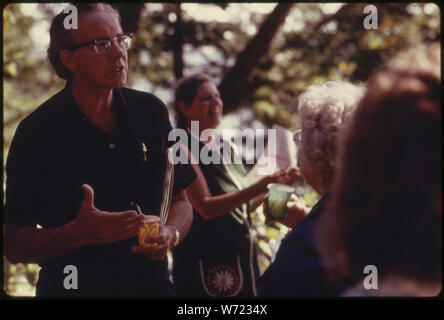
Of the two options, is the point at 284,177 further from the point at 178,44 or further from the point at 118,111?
the point at 178,44

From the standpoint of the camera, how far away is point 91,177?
192 centimetres

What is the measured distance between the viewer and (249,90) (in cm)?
593

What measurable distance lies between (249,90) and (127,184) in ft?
13.4

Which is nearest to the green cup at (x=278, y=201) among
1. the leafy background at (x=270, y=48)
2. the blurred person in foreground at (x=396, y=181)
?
the blurred person in foreground at (x=396, y=181)

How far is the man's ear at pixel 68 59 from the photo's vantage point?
6.83 feet

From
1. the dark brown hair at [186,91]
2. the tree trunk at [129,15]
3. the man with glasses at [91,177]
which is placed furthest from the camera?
the tree trunk at [129,15]

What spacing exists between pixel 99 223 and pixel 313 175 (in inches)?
28.6

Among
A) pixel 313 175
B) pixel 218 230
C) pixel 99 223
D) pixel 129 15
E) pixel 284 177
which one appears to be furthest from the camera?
pixel 129 15

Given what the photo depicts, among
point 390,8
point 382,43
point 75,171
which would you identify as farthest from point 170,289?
point 382,43

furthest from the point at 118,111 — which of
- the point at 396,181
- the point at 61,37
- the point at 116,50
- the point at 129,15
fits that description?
the point at 129,15

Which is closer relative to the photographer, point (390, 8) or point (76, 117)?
point (76, 117)

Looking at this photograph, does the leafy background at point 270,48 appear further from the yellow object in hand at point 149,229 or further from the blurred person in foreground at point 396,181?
the blurred person in foreground at point 396,181

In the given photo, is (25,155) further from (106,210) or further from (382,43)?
(382,43)

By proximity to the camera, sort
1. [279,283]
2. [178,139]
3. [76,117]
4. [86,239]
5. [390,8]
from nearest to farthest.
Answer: [279,283] < [86,239] < [76,117] < [178,139] < [390,8]
